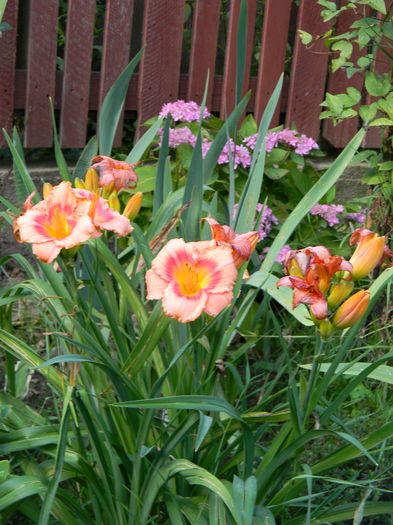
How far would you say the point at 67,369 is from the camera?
6.33 feet

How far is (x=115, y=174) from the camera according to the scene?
1.91 meters

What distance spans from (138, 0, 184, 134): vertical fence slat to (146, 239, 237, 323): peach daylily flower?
2.33 m

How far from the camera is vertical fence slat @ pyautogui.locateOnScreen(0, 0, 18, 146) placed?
362 centimetres

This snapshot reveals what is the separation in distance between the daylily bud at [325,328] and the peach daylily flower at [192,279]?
0.18 meters

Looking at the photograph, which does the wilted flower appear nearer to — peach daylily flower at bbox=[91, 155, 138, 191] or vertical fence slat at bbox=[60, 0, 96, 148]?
peach daylily flower at bbox=[91, 155, 138, 191]

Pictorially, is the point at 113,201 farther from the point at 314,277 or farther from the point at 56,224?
the point at 314,277

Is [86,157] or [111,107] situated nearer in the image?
[111,107]

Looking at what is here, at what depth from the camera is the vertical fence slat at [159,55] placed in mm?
3885

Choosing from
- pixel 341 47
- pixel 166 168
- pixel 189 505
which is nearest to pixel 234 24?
pixel 341 47

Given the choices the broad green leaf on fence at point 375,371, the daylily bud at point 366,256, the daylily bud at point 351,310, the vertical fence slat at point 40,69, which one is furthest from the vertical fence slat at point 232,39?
the daylily bud at point 351,310

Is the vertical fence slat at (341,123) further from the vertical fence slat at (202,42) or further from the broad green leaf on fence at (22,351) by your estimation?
the broad green leaf on fence at (22,351)

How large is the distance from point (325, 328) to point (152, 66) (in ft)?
8.10

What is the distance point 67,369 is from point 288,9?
2.59m

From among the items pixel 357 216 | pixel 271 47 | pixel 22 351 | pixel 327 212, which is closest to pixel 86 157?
pixel 22 351
